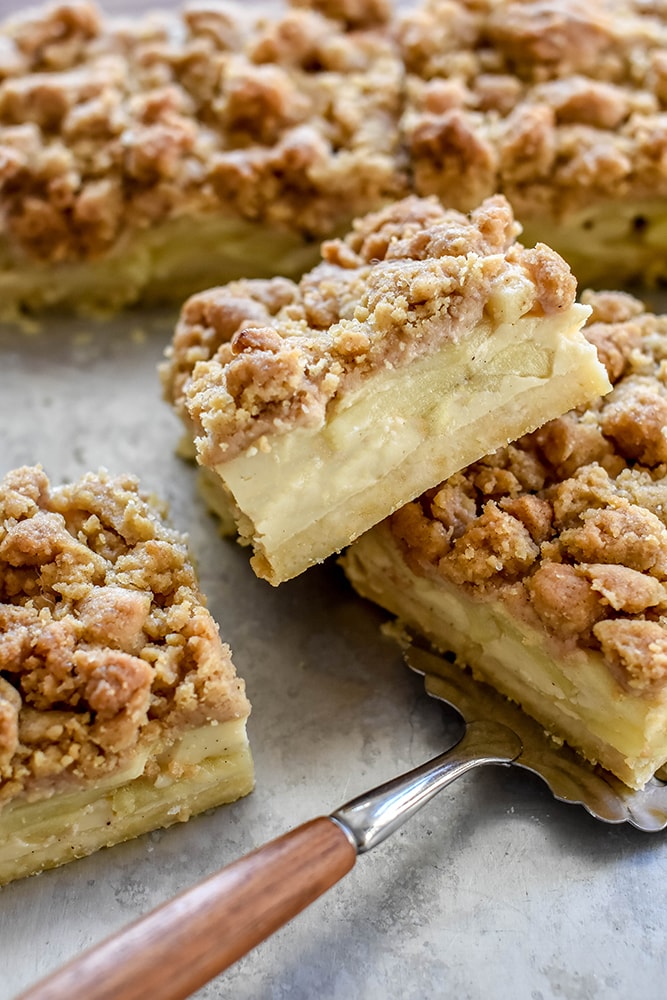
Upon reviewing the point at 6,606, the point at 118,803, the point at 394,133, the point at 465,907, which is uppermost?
the point at 394,133

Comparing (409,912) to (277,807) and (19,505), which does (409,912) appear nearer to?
(277,807)

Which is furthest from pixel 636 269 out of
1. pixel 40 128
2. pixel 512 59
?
pixel 40 128

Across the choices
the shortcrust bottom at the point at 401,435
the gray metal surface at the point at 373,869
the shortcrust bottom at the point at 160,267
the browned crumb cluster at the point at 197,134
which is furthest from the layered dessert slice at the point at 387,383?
the shortcrust bottom at the point at 160,267

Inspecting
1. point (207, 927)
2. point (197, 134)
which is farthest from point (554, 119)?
point (207, 927)

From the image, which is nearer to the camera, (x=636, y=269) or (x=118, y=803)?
(x=118, y=803)

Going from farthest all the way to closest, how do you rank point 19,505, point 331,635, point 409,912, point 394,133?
point 394,133
point 331,635
point 19,505
point 409,912

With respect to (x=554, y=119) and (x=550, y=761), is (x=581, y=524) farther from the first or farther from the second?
(x=554, y=119)
